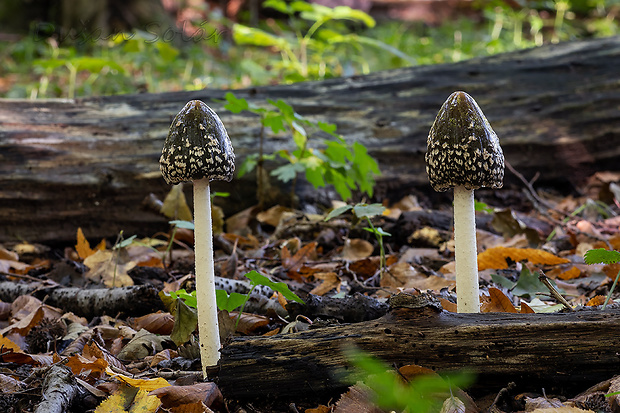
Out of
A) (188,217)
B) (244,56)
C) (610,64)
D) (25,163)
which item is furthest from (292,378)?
(244,56)

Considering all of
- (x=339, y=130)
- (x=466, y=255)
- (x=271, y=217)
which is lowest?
(x=466, y=255)

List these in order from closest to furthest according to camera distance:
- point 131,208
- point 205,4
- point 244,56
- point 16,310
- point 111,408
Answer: point 111,408 → point 16,310 → point 131,208 → point 244,56 → point 205,4

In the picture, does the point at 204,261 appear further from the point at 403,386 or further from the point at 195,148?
the point at 403,386

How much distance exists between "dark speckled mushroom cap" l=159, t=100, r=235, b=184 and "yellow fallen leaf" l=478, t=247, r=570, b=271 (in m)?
2.20

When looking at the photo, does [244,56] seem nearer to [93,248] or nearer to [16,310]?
[93,248]

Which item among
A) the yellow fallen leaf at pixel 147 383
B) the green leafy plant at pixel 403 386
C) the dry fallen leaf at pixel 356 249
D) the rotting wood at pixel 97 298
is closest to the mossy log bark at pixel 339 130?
the dry fallen leaf at pixel 356 249

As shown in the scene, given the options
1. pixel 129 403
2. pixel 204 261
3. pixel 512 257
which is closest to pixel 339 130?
pixel 512 257

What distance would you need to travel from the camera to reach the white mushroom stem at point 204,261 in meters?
2.62

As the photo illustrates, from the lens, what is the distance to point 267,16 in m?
16.9

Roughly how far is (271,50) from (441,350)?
1426cm

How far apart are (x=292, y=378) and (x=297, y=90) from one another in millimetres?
4199

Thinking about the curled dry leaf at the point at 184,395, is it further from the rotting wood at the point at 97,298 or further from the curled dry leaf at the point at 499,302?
the curled dry leaf at the point at 499,302

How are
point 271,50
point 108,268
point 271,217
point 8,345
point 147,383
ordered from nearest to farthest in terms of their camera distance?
point 147,383 → point 8,345 → point 108,268 → point 271,217 → point 271,50

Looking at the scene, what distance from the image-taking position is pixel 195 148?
2490mm
